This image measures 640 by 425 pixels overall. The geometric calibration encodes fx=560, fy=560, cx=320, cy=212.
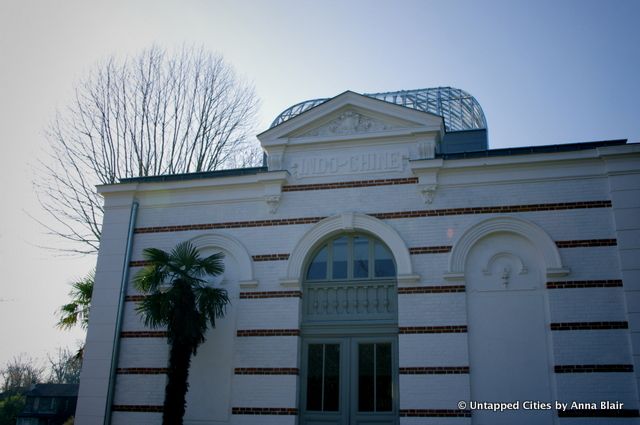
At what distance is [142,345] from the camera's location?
42.2ft

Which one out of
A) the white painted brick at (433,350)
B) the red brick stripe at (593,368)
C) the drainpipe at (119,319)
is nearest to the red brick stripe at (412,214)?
the drainpipe at (119,319)

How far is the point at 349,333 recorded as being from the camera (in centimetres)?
1198

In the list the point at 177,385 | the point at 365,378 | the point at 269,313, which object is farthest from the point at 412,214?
the point at 177,385

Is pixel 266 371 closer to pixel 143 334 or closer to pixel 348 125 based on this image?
pixel 143 334

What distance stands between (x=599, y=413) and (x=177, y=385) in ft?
26.2

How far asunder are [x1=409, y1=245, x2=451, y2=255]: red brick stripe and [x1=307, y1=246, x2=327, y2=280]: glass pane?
2006mm

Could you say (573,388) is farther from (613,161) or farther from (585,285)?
(613,161)

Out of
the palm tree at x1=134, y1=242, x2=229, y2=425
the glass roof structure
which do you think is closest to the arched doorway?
the palm tree at x1=134, y1=242, x2=229, y2=425

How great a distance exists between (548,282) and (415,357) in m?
3.03

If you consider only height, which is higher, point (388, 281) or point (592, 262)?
point (592, 262)

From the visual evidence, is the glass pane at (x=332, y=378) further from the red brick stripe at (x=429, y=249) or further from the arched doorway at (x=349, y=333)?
the red brick stripe at (x=429, y=249)

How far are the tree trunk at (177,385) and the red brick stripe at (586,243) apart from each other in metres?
7.87

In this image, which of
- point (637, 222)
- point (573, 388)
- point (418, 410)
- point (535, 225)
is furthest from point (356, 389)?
point (637, 222)

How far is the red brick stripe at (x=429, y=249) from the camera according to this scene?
1182 centimetres
